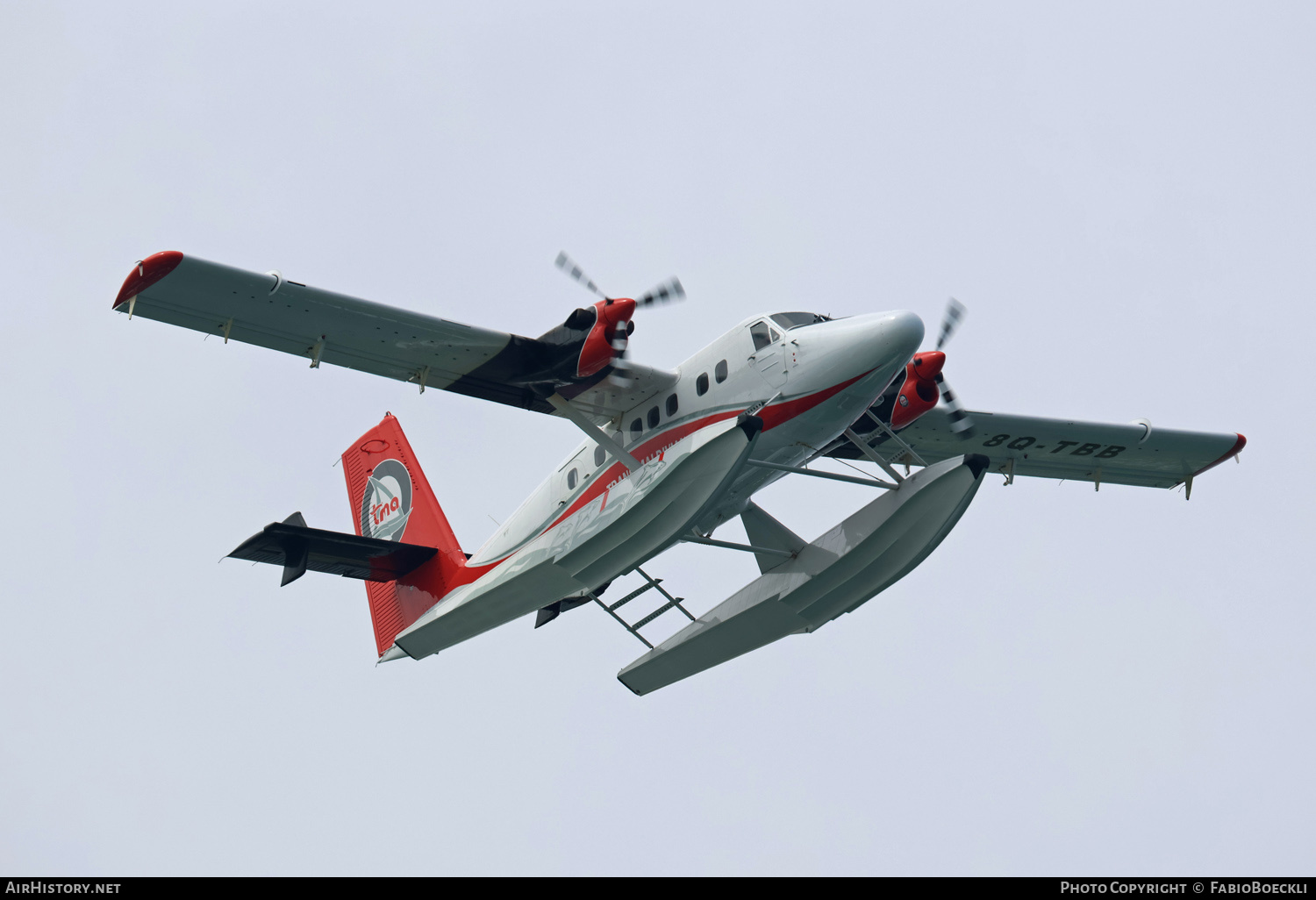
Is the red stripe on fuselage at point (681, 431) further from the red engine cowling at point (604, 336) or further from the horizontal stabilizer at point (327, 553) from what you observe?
the horizontal stabilizer at point (327, 553)

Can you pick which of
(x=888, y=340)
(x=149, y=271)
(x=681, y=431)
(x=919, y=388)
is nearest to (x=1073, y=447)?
(x=919, y=388)

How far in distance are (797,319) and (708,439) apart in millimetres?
1960

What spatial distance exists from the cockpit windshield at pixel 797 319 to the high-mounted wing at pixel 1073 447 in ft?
11.4

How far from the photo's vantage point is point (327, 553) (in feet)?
58.1

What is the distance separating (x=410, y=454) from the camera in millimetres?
21875

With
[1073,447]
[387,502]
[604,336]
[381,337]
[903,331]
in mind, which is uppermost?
[387,502]

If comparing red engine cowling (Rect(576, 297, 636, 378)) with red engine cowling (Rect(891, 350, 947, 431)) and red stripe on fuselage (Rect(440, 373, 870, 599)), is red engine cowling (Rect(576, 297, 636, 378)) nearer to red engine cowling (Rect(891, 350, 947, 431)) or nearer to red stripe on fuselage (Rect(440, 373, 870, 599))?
red stripe on fuselage (Rect(440, 373, 870, 599))

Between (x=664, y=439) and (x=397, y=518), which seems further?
(x=397, y=518)

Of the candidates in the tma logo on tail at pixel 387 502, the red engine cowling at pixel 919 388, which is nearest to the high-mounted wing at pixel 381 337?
the red engine cowling at pixel 919 388

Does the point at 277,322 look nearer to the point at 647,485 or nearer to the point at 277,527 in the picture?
the point at 277,527

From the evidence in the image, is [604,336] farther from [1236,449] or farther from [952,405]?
[1236,449]

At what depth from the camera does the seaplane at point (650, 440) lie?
583 inches

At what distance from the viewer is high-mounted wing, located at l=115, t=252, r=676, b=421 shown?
14.4 metres

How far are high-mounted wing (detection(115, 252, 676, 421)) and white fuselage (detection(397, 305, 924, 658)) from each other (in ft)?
2.07
